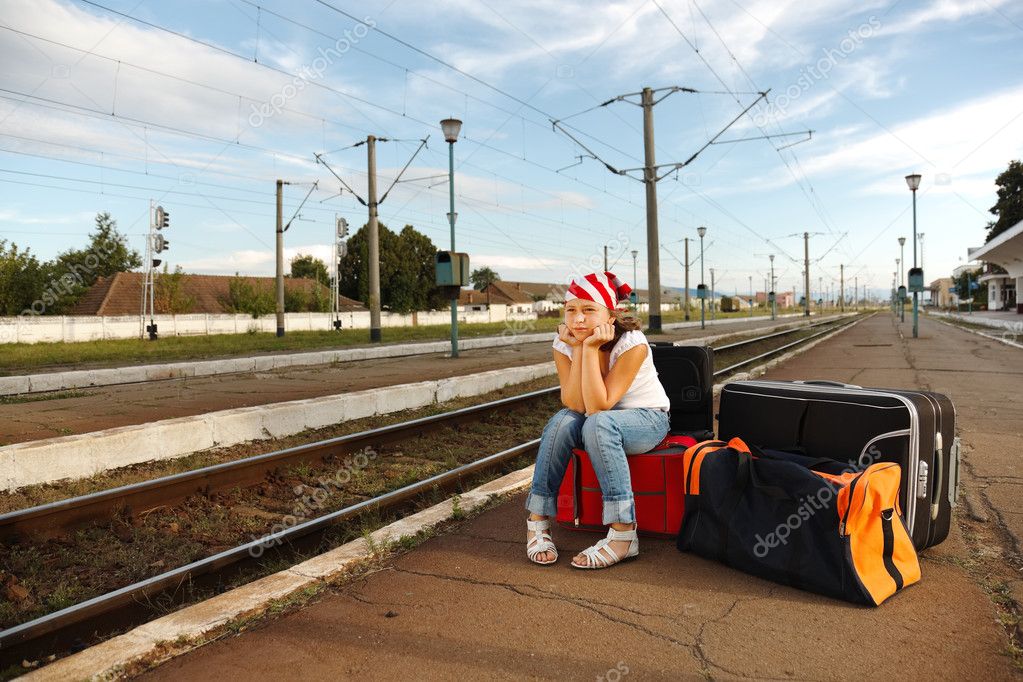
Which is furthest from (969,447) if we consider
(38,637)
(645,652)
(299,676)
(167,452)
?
(167,452)

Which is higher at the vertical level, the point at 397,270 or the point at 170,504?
the point at 397,270

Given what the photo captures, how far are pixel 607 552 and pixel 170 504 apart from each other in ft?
11.7

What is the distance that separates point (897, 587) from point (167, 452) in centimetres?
630

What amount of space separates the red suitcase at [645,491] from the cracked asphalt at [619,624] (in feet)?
0.38

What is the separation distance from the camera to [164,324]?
135 ft

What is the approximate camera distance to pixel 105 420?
8.39 m

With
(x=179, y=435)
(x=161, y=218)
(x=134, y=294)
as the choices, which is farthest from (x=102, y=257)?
(x=179, y=435)

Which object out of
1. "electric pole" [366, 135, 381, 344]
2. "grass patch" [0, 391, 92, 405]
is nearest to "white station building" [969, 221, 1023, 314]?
"electric pole" [366, 135, 381, 344]

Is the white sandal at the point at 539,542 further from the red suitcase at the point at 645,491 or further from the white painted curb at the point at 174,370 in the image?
the white painted curb at the point at 174,370

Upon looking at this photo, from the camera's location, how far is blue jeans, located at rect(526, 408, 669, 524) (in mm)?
3637

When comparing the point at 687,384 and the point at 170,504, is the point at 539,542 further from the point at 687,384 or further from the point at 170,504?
the point at 170,504

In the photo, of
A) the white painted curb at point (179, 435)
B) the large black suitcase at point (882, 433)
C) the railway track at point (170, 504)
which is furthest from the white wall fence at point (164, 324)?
the large black suitcase at point (882, 433)

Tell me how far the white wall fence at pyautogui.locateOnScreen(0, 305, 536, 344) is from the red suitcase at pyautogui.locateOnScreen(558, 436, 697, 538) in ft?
122

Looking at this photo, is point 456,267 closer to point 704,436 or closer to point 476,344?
point 476,344
